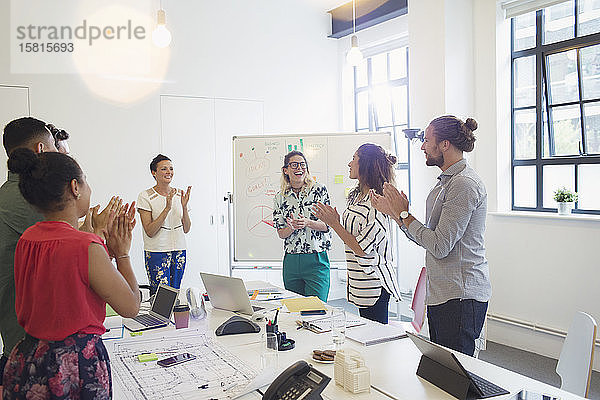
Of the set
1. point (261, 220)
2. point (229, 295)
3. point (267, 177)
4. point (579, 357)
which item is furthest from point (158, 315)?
point (267, 177)

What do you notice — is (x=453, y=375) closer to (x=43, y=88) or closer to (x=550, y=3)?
(x=550, y=3)

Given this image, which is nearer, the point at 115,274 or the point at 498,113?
the point at 115,274

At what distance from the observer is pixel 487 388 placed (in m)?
1.66

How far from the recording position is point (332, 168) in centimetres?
502

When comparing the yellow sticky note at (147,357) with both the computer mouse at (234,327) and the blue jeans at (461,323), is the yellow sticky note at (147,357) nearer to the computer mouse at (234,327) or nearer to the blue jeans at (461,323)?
the computer mouse at (234,327)

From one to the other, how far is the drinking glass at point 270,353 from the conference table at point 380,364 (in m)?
0.03

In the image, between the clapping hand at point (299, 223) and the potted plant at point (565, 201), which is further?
the potted plant at point (565, 201)

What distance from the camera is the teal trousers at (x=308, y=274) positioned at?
347 cm

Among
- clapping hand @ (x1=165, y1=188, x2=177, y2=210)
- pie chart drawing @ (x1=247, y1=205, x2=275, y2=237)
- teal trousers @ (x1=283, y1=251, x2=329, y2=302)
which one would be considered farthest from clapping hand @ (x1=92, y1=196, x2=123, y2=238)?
pie chart drawing @ (x1=247, y1=205, x2=275, y2=237)

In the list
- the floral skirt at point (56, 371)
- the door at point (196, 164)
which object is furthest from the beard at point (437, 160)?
the door at point (196, 164)

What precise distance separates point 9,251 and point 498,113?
3927mm

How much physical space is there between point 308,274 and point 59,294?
2130mm

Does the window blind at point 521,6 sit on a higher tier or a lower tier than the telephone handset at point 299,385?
higher

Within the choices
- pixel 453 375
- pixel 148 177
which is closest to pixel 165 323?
pixel 453 375
